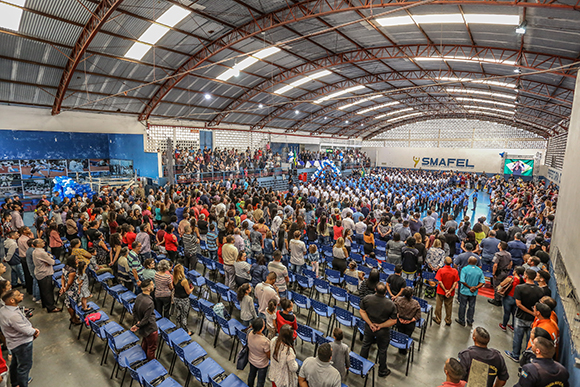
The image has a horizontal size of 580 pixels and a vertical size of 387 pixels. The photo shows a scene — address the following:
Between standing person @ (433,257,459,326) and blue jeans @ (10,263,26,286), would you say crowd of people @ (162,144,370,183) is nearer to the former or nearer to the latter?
blue jeans @ (10,263,26,286)

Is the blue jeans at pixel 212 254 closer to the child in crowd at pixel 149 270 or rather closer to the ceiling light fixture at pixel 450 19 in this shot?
the child in crowd at pixel 149 270

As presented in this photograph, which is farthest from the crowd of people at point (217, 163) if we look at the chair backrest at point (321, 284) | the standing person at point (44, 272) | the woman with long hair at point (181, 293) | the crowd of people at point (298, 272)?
the chair backrest at point (321, 284)

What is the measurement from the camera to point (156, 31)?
11602 millimetres

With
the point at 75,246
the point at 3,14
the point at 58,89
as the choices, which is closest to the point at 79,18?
the point at 3,14

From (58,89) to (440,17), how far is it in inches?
704

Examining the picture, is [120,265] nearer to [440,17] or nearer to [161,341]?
[161,341]

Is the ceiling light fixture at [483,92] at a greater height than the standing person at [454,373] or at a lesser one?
greater

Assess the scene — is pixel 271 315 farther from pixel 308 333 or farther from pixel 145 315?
pixel 145 315

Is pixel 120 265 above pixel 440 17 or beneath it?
beneath

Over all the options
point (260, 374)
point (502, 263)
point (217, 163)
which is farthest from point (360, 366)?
point (217, 163)

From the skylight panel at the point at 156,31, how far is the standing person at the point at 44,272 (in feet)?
29.9

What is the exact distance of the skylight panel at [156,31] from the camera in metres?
10.6

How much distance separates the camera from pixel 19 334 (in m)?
3.63

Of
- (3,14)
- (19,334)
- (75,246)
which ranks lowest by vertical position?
(19,334)
